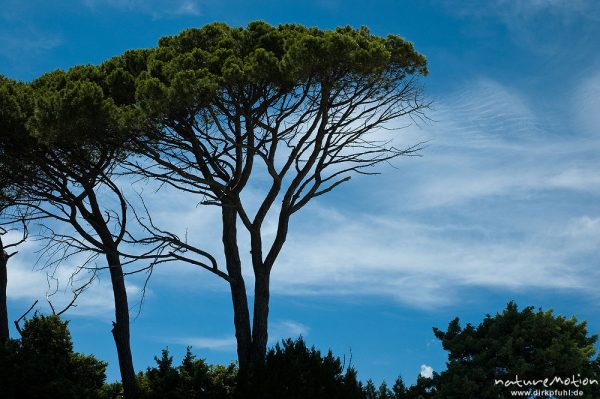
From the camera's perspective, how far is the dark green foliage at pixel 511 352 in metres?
13.0

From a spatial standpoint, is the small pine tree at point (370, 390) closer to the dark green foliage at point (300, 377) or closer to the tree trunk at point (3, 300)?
the dark green foliage at point (300, 377)

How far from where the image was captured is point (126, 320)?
1612cm

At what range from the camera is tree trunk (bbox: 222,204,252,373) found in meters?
14.9

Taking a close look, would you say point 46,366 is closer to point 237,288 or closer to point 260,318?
point 237,288

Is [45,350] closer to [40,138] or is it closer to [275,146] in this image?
[40,138]

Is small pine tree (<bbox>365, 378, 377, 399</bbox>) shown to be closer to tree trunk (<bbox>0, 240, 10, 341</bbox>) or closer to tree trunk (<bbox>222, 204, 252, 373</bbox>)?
tree trunk (<bbox>222, 204, 252, 373</bbox>)

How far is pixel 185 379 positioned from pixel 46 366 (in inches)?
114

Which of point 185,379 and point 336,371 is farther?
point 185,379

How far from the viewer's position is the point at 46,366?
14883 mm

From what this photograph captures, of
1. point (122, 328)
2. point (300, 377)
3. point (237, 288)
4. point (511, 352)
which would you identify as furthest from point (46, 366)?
point (511, 352)

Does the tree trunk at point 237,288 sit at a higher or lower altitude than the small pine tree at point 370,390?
higher

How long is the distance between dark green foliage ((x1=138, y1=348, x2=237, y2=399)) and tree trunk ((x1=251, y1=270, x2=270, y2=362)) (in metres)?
1.17

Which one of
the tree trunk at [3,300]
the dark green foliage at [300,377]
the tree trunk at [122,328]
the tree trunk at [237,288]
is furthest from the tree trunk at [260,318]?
the tree trunk at [3,300]

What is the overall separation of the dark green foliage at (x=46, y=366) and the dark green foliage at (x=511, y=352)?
24.6 feet
